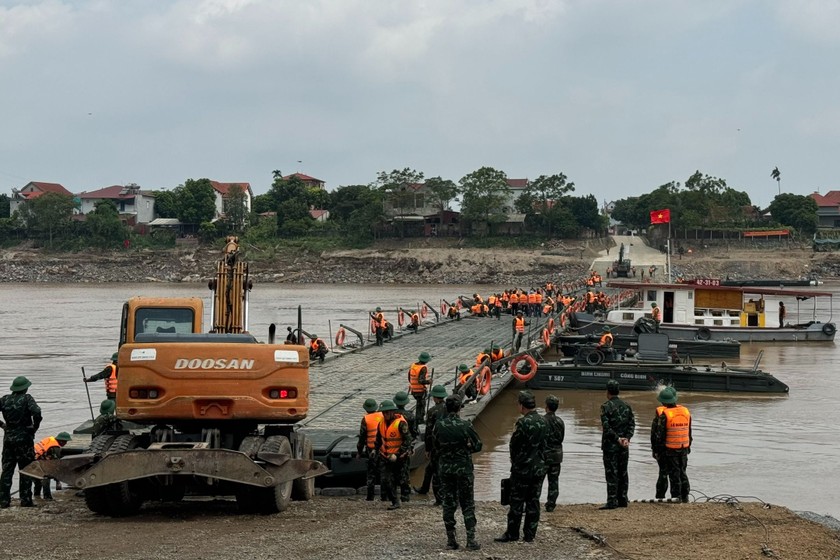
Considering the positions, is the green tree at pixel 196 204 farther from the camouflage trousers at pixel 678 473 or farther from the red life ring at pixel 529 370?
the camouflage trousers at pixel 678 473

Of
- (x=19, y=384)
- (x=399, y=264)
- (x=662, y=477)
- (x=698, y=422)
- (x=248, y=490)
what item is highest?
(x=399, y=264)

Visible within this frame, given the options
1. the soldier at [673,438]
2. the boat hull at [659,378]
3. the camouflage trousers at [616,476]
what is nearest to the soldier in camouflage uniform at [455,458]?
the camouflage trousers at [616,476]

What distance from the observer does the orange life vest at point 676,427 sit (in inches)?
525

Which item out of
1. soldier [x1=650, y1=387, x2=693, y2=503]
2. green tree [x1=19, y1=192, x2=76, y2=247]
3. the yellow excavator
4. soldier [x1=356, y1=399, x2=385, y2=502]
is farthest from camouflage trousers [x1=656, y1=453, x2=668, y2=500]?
green tree [x1=19, y1=192, x2=76, y2=247]

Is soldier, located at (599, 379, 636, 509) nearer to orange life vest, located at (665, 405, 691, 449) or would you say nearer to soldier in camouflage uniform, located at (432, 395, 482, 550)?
orange life vest, located at (665, 405, 691, 449)

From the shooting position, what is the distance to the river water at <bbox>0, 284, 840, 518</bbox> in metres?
17.3

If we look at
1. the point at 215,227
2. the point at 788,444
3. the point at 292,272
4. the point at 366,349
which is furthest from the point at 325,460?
the point at 215,227

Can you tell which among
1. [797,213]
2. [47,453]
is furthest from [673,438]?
[797,213]

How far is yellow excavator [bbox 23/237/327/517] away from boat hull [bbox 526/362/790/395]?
1583 centimetres

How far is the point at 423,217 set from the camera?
115000mm

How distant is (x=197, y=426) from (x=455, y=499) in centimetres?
324

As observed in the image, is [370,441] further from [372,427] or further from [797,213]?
[797,213]

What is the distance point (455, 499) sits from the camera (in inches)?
426

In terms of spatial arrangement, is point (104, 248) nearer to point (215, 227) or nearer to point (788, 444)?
point (215, 227)
